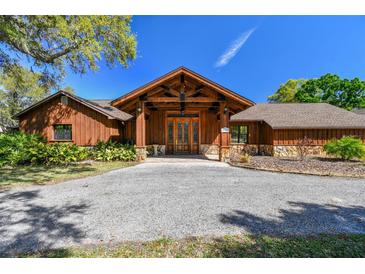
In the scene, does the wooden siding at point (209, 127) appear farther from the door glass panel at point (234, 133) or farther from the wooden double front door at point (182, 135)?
the door glass panel at point (234, 133)

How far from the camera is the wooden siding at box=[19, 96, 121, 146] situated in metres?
12.4

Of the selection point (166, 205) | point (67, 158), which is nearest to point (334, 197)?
point (166, 205)

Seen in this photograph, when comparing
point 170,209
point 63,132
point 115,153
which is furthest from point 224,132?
point 63,132

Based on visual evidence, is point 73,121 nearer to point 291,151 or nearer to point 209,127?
point 209,127

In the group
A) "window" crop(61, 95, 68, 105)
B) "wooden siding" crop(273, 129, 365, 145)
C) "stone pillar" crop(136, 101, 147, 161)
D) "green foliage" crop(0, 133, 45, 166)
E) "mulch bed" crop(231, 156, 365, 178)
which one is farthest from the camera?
"wooden siding" crop(273, 129, 365, 145)

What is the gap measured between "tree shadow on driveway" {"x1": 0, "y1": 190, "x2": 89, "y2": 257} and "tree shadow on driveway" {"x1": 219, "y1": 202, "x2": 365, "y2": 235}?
2.83m

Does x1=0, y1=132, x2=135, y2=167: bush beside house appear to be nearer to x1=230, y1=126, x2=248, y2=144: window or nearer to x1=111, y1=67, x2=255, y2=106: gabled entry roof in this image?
x1=111, y1=67, x2=255, y2=106: gabled entry roof

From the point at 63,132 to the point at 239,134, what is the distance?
46.5 feet

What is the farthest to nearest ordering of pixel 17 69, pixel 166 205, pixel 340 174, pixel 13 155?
pixel 17 69 < pixel 13 155 < pixel 340 174 < pixel 166 205

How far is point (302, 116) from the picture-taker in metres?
15.1

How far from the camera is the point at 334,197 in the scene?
14.9 ft

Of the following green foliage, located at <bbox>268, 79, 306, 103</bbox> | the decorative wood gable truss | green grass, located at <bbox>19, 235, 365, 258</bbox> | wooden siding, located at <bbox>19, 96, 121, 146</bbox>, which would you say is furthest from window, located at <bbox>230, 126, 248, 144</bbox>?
green foliage, located at <bbox>268, 79, 306, 103</bbox>

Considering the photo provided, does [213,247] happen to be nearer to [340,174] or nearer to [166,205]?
[166,205]

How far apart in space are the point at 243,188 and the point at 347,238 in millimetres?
2664
